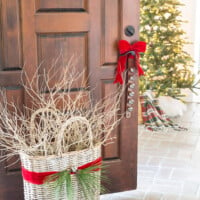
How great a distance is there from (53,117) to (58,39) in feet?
1.65

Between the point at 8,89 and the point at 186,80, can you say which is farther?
the point at 186,80

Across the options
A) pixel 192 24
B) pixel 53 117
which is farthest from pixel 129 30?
pixel 192 24

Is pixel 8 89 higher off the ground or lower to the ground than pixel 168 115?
higher

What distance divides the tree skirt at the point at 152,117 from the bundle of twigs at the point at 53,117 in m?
1.89

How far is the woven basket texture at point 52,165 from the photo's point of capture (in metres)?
2.28

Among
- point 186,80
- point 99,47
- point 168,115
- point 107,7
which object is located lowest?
point 168,115

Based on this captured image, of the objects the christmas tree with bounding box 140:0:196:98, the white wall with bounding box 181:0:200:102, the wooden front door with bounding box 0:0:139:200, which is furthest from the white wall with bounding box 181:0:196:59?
the wooden front door with bounding box 0:0:139:200

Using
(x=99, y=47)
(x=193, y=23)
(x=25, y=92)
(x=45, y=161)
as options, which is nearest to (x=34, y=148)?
(x=45, y=161)

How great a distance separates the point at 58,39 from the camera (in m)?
2.66

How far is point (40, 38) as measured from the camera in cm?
263

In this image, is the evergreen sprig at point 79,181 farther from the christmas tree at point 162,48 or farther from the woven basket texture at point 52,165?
the christmas tree at point 162,48

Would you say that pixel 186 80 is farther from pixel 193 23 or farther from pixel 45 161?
pixel 45 161

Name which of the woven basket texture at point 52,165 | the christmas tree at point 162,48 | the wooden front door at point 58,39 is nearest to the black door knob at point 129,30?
the wooden front door at point 58,39

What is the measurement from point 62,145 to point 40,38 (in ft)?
2.34
